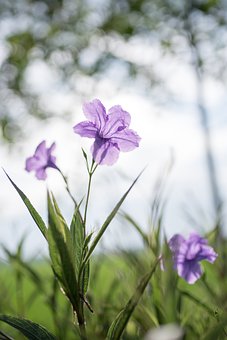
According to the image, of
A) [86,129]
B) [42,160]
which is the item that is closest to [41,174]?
[42,160]

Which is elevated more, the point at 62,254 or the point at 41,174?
the point at 41,174

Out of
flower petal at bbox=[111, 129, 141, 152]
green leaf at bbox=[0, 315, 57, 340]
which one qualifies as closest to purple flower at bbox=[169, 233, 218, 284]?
flower petal at bbox=[111, 129, 141, 152]

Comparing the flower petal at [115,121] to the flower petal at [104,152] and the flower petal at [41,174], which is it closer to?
the flower petal at [104,152]

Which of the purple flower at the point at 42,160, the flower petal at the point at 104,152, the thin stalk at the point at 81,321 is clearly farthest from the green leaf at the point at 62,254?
the purple flower at the point at 42,160

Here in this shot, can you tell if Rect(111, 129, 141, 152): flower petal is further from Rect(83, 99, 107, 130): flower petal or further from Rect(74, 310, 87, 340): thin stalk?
Rect(74, 310, 87, 340): thin stalk

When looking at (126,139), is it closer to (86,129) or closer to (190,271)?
(86,129)

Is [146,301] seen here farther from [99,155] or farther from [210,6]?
[210,6]
